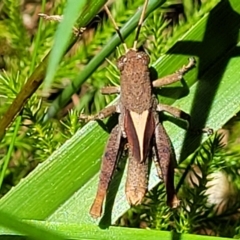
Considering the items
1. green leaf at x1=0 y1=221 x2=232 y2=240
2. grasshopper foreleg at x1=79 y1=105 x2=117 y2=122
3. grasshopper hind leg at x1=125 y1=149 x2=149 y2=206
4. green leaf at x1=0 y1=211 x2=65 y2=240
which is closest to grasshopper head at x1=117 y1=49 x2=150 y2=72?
grasshopper foreleg at x1=79 y1=105 x2=117 y2=122

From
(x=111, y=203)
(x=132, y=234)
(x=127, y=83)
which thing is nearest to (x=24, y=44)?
(x=127, y=83)

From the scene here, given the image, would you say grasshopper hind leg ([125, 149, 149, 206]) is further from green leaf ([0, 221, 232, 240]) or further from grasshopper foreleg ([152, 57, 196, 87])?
grasshopper foreleg ([152, 57, 196, 87])

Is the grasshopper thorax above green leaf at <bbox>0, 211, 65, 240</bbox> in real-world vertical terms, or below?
below

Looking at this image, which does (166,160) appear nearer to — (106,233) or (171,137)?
(171,137)

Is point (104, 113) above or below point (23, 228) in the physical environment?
below

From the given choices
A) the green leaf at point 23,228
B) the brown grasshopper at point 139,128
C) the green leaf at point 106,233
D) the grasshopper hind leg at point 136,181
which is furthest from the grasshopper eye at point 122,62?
the green leaf at point 23,228

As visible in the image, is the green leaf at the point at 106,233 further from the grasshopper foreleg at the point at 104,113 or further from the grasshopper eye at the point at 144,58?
the grasshopper eye at the point at 144,58

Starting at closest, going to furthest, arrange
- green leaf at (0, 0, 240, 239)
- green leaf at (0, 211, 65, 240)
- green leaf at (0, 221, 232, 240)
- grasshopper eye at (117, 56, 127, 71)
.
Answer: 1. green leaf at (0, 211, 65, 240)
2. green leaf at (0, 221, 232, 240)
3. green leaf at (0, 0, 240, 239)
4. grasshopper eye at (117, 56, 127, 71)

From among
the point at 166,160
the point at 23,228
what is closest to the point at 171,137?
the point at 166,160

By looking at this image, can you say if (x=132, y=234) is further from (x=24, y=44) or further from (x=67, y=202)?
(x=24, y=44)
